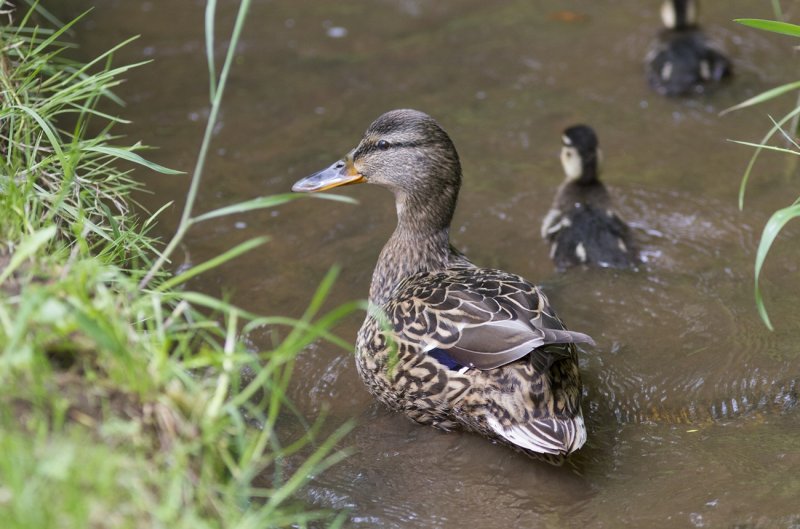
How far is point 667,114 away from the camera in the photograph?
4578mm

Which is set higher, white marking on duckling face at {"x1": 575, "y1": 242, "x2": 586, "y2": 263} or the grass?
the grass

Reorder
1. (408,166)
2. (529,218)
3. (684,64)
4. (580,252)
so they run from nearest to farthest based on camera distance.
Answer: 1. (408,166)
2. (580,252)
3. (529,218)
4. (684,64)

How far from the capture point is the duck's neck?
3.24 m

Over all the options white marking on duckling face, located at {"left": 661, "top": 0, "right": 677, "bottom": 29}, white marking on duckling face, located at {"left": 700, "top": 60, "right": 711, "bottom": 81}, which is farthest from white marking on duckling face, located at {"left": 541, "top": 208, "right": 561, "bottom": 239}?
white marking on duckling face, located at {"left": 661, "top": 0, "right": 677, "bottom": 29}

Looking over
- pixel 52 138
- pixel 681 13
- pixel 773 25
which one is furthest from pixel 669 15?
pixel 52 138

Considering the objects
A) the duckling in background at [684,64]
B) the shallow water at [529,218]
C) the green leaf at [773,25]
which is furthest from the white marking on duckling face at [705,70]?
the green leaf at [773,25]

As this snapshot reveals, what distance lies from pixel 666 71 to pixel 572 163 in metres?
1.11

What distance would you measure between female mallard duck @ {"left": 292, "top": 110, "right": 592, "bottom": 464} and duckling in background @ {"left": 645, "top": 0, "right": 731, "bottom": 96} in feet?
6.29

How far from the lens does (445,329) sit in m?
2.68

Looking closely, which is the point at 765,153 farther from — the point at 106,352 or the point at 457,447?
the point at 106,352

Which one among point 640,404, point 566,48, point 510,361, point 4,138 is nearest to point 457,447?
point 510,361

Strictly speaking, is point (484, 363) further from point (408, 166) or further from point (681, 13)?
point (681, 13)

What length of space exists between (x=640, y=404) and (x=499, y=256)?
3.49 feet

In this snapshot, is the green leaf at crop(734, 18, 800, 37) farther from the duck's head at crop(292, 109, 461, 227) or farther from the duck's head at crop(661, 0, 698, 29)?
the duck's head at crop(661, 0, 698, 29)
